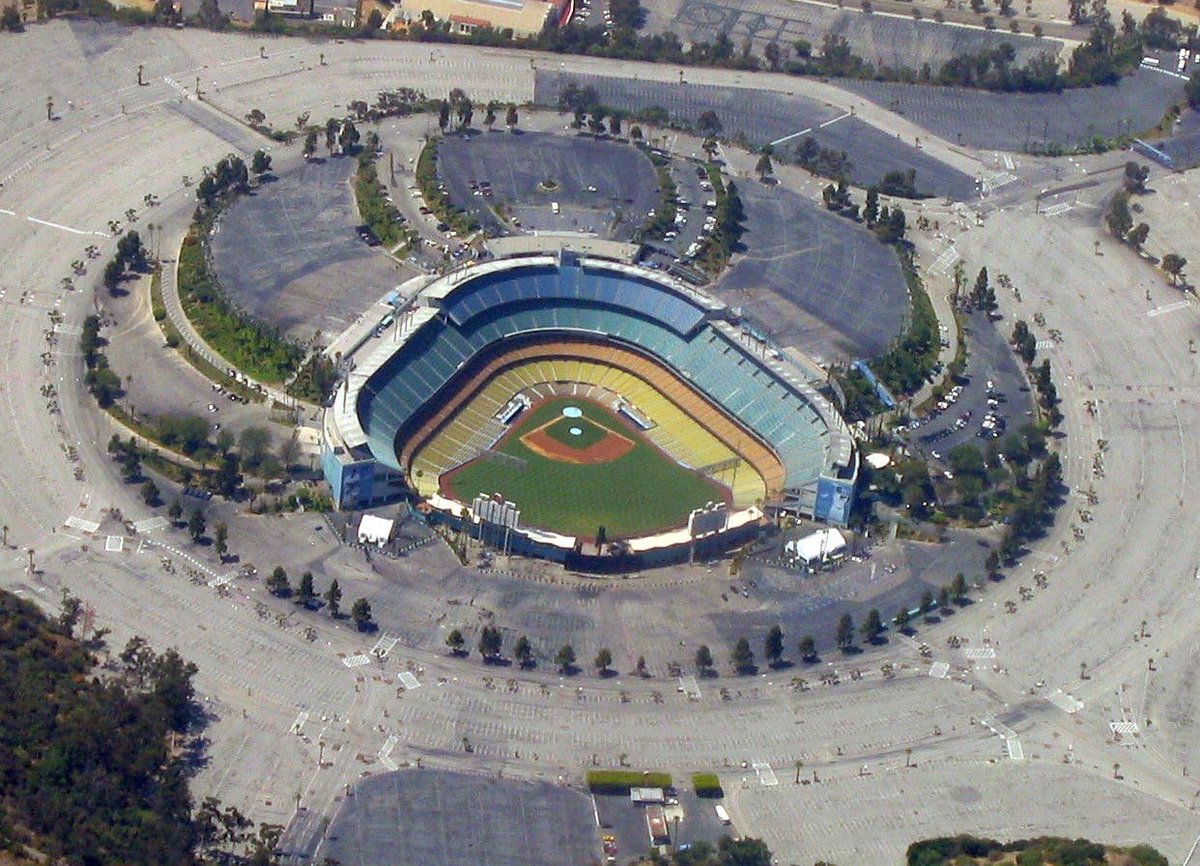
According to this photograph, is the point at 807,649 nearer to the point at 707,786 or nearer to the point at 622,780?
the point at 707,786

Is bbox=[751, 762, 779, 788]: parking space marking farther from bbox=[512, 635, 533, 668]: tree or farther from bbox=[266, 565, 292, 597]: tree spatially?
bbox=[266, 565, 292, 597]: tree

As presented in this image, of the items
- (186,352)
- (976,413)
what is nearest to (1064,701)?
(976,413)

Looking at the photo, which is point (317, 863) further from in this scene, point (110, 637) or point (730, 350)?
point (730, 350)

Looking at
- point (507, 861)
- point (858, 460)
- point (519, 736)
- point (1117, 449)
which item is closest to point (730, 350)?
point (858, 460)

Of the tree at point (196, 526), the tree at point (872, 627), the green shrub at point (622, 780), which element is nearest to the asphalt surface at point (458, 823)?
the green shrub at point (622, 780)

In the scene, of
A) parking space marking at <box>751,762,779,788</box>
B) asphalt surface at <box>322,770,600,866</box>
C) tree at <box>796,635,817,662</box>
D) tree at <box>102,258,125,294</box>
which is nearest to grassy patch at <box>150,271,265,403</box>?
tree at <box>102,258,125,294</box>
